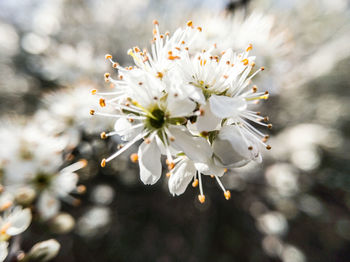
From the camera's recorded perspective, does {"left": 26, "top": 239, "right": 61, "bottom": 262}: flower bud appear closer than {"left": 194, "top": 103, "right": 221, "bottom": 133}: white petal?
No

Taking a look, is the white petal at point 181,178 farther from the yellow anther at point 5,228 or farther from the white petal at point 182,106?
the yellow anther at point 5,228

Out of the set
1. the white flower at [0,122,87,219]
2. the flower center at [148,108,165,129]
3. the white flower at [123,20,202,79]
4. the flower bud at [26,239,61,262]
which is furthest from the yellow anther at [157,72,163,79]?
the flower bud at [26,239,61,262]

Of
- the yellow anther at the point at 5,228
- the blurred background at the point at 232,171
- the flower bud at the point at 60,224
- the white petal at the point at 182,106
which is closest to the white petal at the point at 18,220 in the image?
the yellow anther at the point at 5,228

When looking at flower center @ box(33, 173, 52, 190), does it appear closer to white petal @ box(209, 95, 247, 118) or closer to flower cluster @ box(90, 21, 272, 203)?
flower cluster @ box(90, 21, 272, 203)

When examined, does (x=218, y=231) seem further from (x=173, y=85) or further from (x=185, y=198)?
(x=173, y=85)

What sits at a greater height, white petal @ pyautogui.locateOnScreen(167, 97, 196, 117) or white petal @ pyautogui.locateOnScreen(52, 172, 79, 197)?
white petal @ pyautogui.locateOnScreen(167, 97, 196, 117)

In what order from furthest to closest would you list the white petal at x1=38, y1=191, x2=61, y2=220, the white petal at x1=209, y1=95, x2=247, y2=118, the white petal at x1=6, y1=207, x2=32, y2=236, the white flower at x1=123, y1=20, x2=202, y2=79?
the white petal at x1=38, y1=191, x2=61, y2=220 < the white petal at x1=6, y1=207, x2=32, y2=236 < the white flower at x1=123, y1=20, x2=202, y2=79 < the white petal at x1=209, y1=95, x2=247, y2=118

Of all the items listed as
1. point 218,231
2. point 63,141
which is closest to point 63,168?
point 63,141
